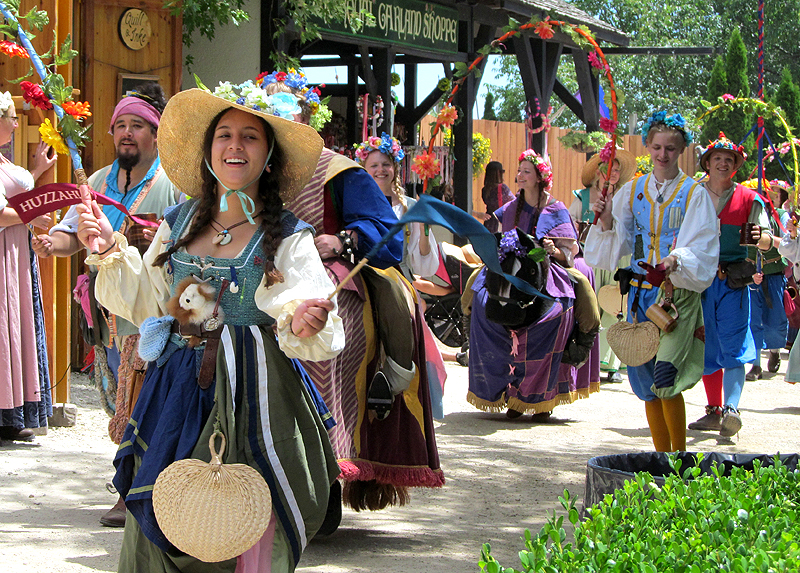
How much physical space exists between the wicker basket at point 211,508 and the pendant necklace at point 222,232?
2.39 feet

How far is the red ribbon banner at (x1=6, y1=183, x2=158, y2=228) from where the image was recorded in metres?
3.71

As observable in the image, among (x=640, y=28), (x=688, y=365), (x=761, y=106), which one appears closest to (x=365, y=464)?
(x=688, y=365)

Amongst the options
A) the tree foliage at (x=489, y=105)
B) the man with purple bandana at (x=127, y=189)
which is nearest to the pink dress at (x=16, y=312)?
the man with purple bandana at (x=127, y=189)

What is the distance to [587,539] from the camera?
2.26 m

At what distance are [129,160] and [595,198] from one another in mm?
4180

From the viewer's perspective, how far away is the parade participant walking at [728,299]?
23.1ft

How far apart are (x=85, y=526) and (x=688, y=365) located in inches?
129

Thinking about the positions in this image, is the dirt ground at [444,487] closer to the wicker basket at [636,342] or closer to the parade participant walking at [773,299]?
the wicker basket at [636,342]

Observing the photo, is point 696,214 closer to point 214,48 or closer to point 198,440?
point 198,440

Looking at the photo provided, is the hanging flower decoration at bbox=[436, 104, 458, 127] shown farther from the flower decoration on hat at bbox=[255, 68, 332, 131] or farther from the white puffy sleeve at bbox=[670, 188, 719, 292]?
the flower decoration on hat at bbox=[255, 68, 332, 131]

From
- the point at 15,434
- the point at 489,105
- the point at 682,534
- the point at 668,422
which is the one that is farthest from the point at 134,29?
the point at 489,105

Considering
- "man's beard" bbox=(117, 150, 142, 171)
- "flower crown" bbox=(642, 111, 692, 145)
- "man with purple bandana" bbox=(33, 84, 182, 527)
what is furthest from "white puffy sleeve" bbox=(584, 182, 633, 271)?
"man's beard" bbox=(117, 150, 142, 171)

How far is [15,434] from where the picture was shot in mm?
6477

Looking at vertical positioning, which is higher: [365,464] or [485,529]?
[365,464]
